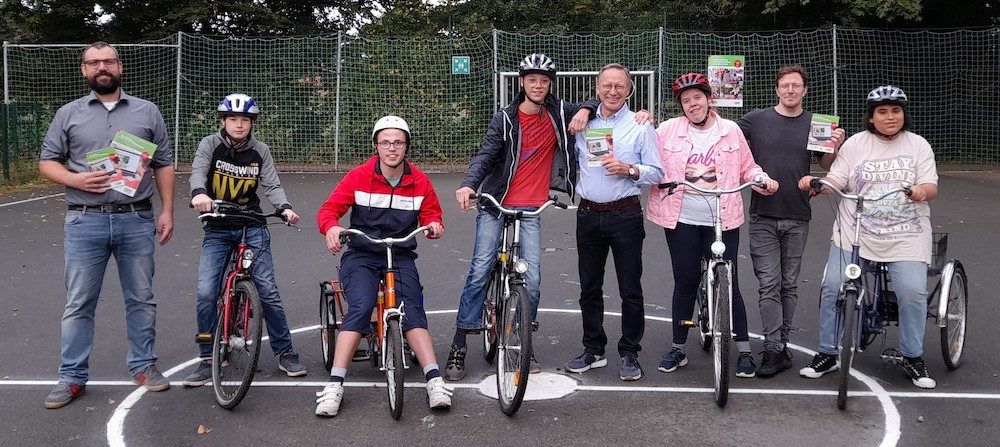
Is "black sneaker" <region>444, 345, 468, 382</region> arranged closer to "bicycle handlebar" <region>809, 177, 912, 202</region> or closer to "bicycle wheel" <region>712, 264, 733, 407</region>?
"bicycle wheel" <region>712, 264, 733, 407</region>

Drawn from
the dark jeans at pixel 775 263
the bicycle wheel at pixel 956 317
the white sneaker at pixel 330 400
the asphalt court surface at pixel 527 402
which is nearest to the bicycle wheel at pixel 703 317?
the asphalt court surface at pixel 527 402

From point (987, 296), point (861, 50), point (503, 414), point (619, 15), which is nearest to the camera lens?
point (503, 414)

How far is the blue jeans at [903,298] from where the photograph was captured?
5.70 meters

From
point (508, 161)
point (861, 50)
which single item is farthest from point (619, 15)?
point (508, 161)

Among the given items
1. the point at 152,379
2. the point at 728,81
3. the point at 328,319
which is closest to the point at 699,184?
the point at 328,319

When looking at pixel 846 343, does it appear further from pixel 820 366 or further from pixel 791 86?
pixel 791 86

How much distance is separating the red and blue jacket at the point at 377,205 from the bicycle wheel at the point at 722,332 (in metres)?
1.70

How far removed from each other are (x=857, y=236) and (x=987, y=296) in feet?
10.8

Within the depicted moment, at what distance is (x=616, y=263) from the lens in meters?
6.06

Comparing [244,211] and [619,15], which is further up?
[619,15]

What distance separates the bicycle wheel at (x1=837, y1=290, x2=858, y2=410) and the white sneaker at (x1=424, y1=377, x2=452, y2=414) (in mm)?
2191

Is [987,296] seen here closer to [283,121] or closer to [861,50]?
[861,50]

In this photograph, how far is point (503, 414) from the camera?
532cm

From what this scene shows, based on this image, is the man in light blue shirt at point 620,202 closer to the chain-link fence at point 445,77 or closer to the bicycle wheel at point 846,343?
the bicycle wheel at point 846,343
